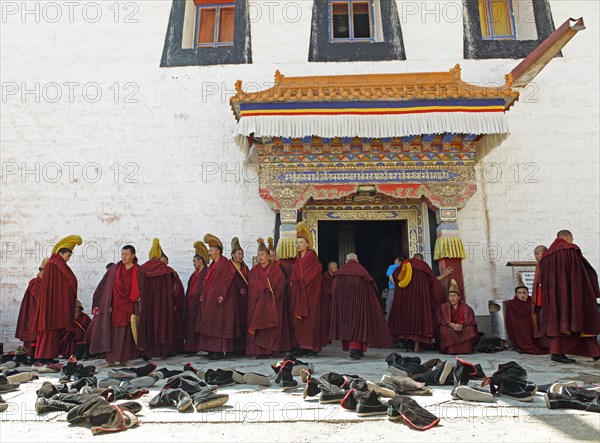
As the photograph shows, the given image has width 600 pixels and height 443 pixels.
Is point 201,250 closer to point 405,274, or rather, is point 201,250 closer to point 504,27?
point 405,274

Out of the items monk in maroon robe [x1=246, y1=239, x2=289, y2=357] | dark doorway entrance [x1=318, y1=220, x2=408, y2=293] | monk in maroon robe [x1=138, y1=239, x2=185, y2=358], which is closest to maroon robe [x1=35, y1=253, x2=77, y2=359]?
monk in maroon robe [x1=138, y1=239, x2=185, y2=358]

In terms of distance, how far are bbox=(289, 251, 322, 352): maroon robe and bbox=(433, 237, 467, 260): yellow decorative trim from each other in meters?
1.75

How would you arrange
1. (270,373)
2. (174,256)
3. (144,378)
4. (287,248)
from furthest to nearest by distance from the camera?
(174,256) → (287,248) → (270,373) → (144,378)

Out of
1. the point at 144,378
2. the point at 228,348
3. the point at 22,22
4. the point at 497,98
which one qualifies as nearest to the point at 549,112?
the point at 497,98

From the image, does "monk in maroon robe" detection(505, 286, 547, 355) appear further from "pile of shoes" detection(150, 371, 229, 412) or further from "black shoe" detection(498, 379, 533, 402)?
"pile of shoes" detection(150, 371, 229, 412)

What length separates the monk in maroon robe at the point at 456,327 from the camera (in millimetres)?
5902

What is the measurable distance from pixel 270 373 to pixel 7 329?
4374 millimetres

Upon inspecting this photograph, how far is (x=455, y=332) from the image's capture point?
5.92 metres

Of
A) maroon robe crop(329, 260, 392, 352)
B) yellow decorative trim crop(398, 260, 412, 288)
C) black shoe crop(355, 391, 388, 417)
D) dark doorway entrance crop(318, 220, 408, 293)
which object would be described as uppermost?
dark doorway entrance crop(318, 220, 408, 293)

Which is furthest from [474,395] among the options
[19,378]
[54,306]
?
[54,306]

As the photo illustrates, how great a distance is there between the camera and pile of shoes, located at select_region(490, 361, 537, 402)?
10.9 ft

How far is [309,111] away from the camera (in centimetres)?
656

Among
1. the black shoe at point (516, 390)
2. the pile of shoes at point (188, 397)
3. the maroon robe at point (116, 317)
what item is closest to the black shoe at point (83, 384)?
the pile of shoes at point (188, 397)

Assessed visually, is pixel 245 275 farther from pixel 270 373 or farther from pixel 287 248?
pixel 270 373
